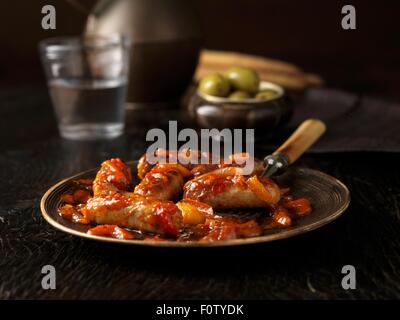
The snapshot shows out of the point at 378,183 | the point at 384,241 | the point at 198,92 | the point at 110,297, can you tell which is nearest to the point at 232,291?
the point at 110,297

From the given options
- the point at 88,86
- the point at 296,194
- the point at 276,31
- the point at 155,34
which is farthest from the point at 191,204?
the point at 276,31

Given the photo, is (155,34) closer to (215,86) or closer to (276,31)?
(215,86)

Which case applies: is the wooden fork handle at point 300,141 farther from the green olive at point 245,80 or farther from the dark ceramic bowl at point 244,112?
the green olive at point 245,80

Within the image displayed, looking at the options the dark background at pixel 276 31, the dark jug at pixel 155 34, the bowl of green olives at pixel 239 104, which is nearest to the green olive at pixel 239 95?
the bowl of green olives at pixel 239 104

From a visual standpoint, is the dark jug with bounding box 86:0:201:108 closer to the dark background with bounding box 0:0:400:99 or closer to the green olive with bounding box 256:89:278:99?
the green olive with bounding box 256:89:278:99

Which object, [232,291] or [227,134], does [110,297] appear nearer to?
[232,291]

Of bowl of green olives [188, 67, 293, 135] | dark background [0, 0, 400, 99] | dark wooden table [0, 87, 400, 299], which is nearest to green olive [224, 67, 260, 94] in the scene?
bowl of green olives [188, 67, 293, 135]
